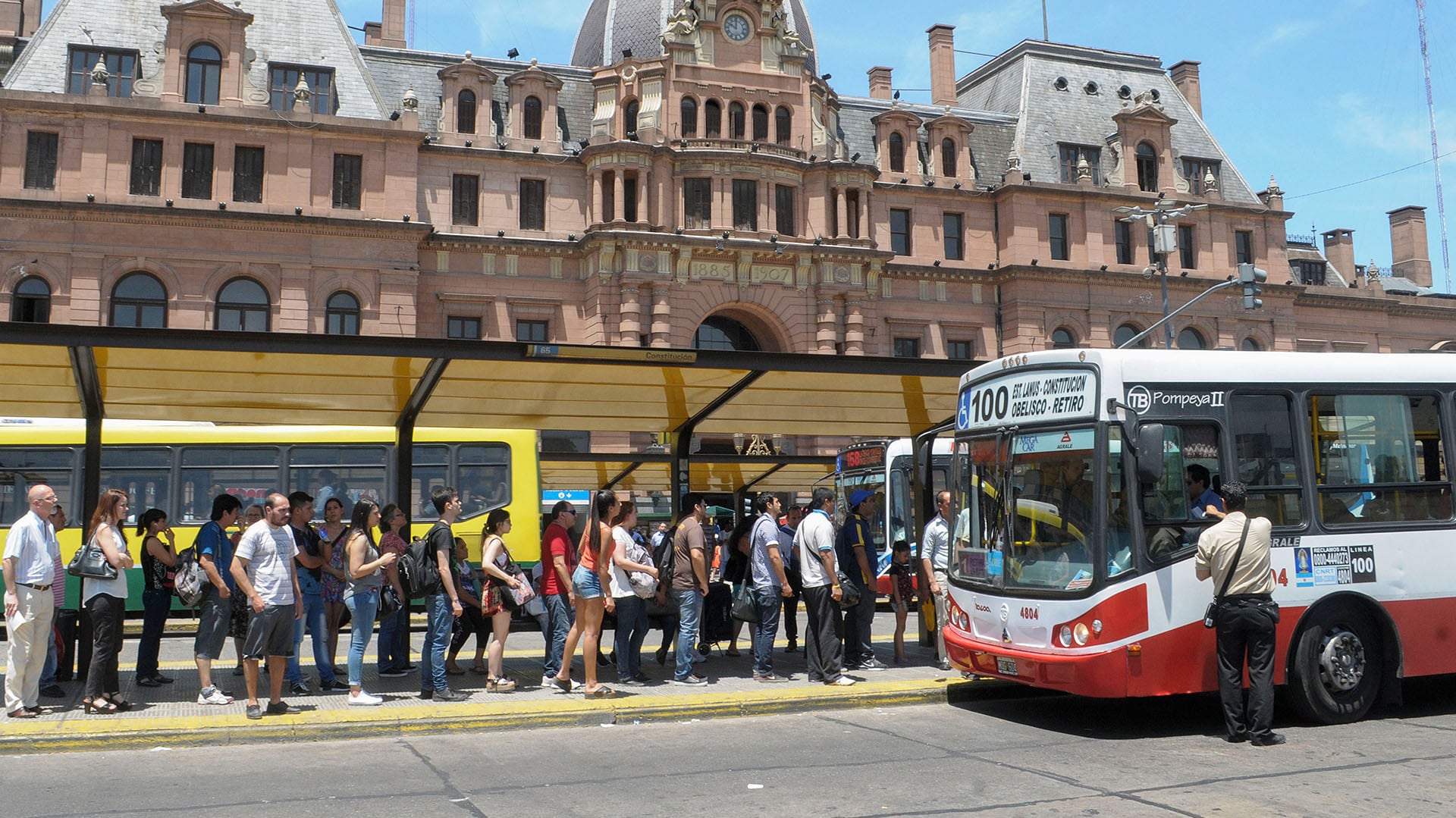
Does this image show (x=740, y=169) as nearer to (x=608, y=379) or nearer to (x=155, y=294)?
(x=155, y=294)

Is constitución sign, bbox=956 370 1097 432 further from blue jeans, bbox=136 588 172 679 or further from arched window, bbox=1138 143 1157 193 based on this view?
arched window, bbox=1138 143 1157 193

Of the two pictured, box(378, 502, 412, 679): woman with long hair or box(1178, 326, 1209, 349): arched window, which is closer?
box(378, 502, 412, 679): woman with long hair

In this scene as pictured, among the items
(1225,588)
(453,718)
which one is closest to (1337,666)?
(1225,588)

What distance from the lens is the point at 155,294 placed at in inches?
1502

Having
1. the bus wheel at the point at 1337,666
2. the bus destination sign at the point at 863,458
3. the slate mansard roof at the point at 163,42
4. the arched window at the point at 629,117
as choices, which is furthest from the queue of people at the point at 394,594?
the arched window at the point at 629,117

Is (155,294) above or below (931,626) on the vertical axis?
above

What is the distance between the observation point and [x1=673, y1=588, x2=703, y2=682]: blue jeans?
40.1ft

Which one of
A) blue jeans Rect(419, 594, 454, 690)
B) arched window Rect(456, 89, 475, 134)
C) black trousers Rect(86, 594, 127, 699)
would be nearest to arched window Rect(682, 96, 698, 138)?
arched window Rect(456, 89, 475, 134)

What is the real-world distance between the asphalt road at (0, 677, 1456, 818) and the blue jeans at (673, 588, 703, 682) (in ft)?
5.21

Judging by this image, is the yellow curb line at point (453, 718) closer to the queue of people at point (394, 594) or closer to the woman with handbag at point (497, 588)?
the queue of people at point (394, 594)

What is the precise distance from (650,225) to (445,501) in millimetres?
32015

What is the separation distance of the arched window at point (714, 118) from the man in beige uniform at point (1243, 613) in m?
36.7

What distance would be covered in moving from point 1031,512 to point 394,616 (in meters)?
6.98

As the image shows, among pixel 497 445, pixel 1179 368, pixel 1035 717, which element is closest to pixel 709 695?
pixel 1035 717
